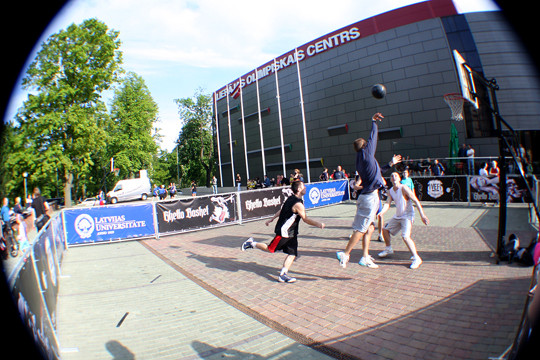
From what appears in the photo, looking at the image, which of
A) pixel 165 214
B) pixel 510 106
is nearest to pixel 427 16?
pixel 510 106

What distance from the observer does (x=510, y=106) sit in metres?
19.4

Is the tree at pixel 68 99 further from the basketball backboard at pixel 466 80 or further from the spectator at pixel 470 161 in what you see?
the spectator at pixel 470 161

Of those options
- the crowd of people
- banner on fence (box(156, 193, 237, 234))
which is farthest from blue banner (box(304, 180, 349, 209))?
the crowd of people

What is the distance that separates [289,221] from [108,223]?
8.39 metres

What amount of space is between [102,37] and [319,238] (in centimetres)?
2839

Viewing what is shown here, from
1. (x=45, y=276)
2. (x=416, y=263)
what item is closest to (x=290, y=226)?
(x=416, y=263)

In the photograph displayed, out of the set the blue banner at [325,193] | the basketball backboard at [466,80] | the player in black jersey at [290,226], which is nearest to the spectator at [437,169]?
the blue banner at [325,193]

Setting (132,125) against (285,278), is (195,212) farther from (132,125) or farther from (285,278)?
(132,125)

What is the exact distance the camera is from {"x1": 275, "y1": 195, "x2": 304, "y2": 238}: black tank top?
5191 millimetres

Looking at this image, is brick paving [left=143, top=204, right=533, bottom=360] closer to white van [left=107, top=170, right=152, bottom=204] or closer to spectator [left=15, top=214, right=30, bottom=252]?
spectator [left=15, top=214, right=30, bottom=252]

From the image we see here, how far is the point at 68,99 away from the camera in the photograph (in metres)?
24.5

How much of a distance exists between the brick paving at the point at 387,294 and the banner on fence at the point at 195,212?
3.17 m

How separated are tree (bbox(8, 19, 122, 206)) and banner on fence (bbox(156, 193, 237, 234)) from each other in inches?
478

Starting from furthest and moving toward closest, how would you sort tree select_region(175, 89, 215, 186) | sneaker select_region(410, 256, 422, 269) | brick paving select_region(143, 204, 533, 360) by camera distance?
tree select_region(175, 89, 215, 186)
sneaker select_region(410, 256, 422, 269)
brick paving select_region(143, 204, 533, 360)
